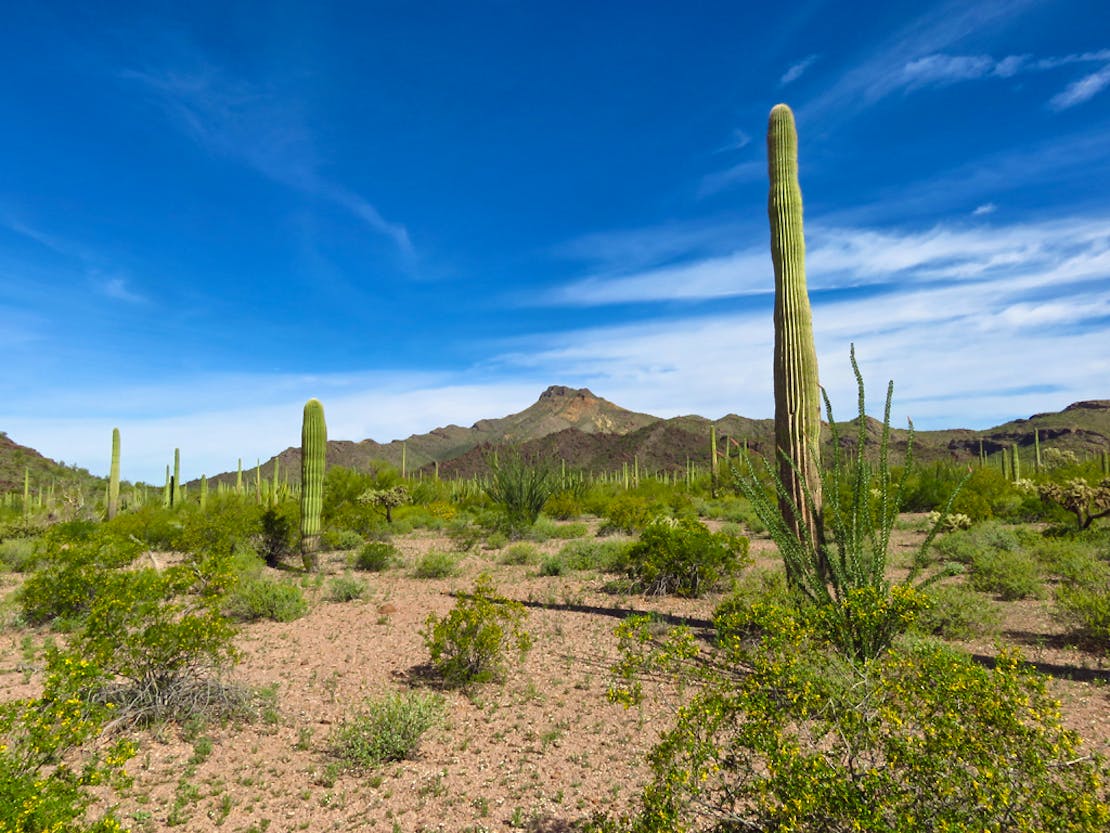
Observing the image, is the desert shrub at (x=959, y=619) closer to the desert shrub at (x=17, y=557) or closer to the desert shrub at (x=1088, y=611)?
the desert shrub at (x=1088, y=611)

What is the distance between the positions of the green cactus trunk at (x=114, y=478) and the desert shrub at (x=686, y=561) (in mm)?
19488

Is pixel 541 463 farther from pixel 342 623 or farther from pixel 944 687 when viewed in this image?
pixel 944 687

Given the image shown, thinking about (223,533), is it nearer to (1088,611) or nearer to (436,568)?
(436,568)

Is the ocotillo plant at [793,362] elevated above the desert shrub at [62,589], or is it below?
above

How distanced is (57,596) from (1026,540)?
54.0 ft

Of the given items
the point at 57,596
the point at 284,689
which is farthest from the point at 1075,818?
the point at 57,596

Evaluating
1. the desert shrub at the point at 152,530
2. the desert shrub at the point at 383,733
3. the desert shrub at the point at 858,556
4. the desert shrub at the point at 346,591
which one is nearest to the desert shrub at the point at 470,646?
the desert shrub at the point at 383,733

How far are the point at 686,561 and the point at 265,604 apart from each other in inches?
249

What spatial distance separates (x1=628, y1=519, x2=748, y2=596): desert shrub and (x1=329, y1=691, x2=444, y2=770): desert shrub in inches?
207

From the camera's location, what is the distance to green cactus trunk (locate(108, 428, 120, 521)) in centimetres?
2138

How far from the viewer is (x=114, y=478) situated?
2192 centimetres

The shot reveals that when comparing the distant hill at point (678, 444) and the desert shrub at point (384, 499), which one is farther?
the distant hill at point (678, 444)

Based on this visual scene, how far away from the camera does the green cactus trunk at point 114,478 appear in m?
21.4

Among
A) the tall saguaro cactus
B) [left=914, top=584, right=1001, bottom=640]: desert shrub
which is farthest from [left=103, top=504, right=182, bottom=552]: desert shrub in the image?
[left=914, top=584, right=1001, bottom=640]: desert shrub
